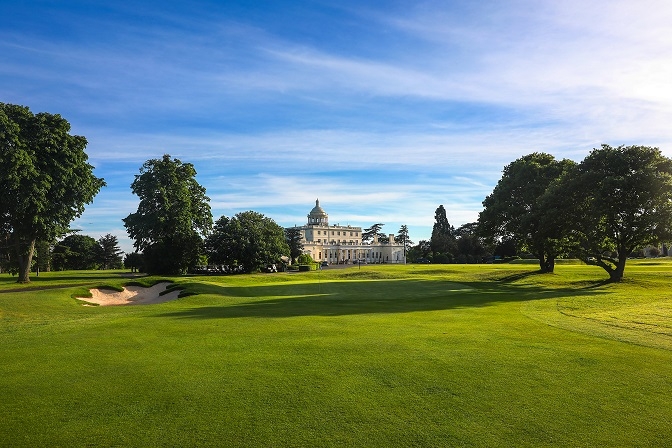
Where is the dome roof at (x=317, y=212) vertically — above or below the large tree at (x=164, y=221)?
above

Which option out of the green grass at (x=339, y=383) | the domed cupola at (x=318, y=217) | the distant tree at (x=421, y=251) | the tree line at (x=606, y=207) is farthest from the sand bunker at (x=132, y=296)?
the domed cupola at (x=318, y=217)

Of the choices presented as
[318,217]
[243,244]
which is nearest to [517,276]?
[243,244]

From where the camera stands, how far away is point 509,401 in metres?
8.12

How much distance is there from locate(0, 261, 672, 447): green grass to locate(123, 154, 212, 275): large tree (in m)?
38.5

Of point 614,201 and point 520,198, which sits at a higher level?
point 520,198

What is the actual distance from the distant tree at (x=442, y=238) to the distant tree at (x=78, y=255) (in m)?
87.9

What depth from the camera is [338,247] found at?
171 meters

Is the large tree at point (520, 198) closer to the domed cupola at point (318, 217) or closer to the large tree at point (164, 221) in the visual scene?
the large tree at point (164, 221)

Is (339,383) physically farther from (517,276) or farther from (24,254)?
(517,276)

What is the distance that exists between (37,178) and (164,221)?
15933 millimetres

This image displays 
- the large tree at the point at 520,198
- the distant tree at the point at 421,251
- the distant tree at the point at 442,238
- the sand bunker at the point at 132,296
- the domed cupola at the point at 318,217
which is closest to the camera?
the sand bunker at the point at 132,296

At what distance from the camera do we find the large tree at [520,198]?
54969 mm

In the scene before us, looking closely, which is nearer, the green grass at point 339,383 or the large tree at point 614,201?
the green grass at point 339,383

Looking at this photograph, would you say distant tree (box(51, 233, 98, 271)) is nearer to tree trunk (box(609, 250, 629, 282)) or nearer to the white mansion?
the white mansion
